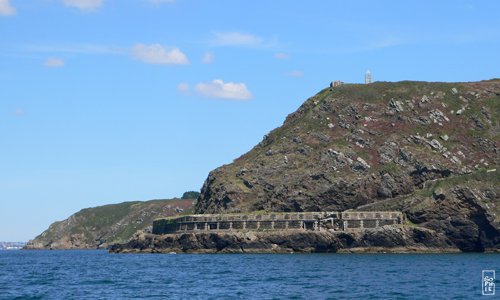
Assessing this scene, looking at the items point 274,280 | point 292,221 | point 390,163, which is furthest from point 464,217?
point 274,280

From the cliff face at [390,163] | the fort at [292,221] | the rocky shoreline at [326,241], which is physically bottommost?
the rocky shoreline at [326,241]

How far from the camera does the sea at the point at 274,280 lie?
77.3m

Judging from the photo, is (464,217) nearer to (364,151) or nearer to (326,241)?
(326,241)

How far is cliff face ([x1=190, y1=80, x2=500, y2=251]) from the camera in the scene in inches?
6073

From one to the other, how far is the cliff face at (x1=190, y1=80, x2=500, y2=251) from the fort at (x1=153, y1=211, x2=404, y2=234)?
20.2 feet

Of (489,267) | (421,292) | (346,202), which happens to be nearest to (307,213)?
(346,202)

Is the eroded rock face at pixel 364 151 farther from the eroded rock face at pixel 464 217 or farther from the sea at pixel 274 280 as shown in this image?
the sea at pixel 274 280

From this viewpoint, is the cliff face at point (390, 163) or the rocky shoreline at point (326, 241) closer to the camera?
the rocky shoreline at point (326, 241)

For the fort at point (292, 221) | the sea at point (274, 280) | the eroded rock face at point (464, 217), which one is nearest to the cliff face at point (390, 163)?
the eroded rock face at point (464, 217)

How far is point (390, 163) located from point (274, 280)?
86.4 meters

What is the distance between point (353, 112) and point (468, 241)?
4431 centimetres

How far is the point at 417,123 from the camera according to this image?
7160 inches

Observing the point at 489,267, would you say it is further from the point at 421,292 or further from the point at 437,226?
the point at 437,226

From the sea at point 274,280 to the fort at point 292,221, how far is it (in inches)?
1050
